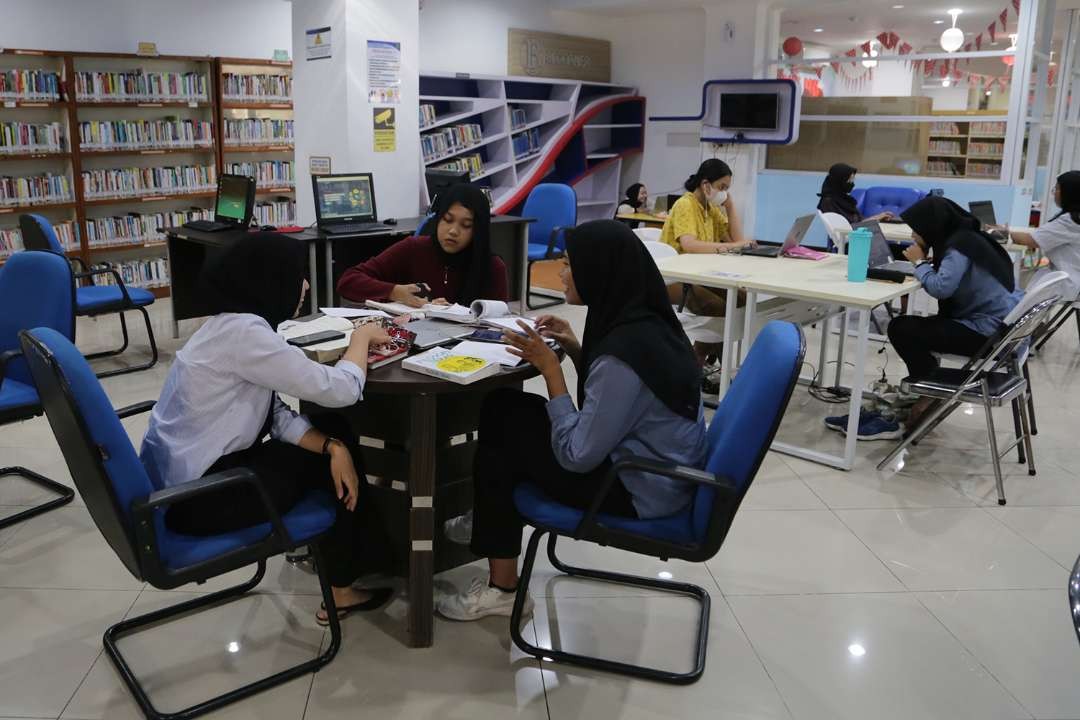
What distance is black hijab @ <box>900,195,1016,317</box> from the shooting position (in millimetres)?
3912

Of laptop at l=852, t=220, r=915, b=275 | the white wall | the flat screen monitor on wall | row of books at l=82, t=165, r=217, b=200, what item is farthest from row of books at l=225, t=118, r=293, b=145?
laptop at l=852, t=220, r=915, b=275

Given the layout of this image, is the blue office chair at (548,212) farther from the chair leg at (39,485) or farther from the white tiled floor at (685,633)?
the chair leg at (39,485)

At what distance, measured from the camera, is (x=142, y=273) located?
7098mm

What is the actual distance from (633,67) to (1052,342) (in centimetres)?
629

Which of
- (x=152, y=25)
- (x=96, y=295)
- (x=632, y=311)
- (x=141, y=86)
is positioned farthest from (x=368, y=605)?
(x=152, y=25)

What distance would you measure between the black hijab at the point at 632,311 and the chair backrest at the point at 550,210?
4.62m

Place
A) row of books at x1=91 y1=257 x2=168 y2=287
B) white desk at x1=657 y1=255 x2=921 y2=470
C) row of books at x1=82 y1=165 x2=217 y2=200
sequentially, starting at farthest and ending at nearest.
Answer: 1. row of books at x1=91 y1=257 x2=168 y2=287
2. row of books at x1=82 y1=165 x2=217 y2=200
3. white desk at x1=657 y1=255 x2=921 y2=470

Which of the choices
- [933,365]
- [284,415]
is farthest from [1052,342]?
[284,415]

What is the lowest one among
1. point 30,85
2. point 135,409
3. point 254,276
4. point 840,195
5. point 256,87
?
point 135,409

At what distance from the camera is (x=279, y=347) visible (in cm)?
210

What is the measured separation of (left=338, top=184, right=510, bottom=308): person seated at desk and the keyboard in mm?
2070

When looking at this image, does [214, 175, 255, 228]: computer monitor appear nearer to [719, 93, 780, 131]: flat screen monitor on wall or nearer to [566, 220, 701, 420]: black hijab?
[566, 220, 701, 420]: black hijab

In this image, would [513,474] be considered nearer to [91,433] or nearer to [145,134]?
[91,433]

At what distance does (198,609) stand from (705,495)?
1549 millimetres
